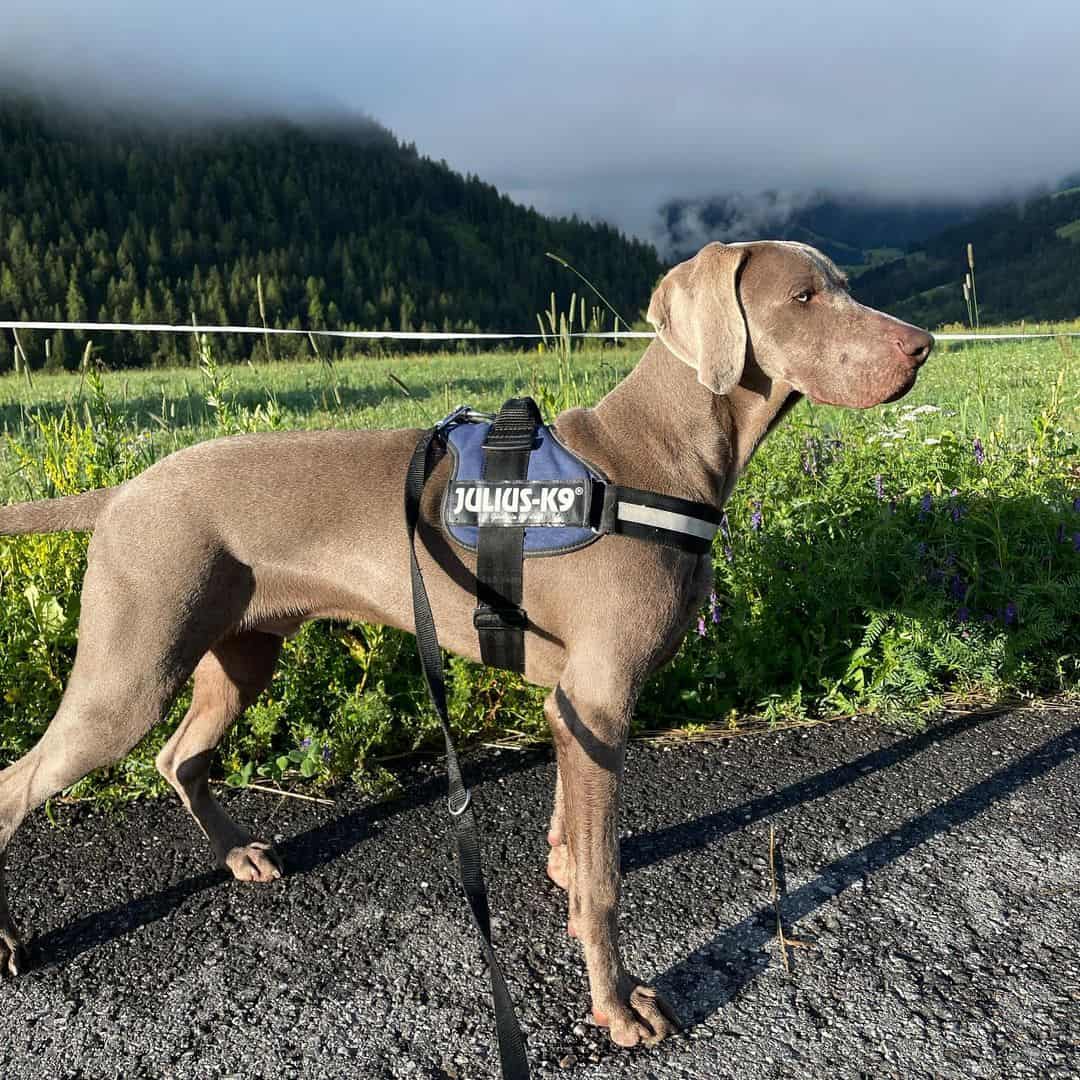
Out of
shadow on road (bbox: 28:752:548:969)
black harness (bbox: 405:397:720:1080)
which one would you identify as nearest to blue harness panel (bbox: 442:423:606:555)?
black harness (bbox: 405:397:720:1080)

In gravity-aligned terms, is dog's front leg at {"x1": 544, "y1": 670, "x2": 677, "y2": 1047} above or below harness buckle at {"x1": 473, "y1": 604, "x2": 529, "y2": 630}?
below

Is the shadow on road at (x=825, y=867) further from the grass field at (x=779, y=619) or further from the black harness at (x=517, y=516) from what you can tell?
the black harness at (x=517, y=516)

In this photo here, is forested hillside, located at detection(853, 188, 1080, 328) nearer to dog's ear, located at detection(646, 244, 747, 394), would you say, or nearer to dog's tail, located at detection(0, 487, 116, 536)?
dog's ear, located at detection(646, 244, 747, 394)

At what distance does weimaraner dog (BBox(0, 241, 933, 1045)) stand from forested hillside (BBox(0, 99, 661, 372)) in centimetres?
7919

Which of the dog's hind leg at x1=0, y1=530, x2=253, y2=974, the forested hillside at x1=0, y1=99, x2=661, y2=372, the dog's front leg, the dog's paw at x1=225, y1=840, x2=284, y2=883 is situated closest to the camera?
the dog's front leg

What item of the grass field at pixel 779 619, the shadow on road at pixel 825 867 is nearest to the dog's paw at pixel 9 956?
the grass field at pixel 779 619

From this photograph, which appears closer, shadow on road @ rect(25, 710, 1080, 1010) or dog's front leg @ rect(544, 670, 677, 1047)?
dog's front leg @ rect(544, 670, 677, 1047)

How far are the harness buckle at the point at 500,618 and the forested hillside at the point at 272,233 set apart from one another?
79.5m

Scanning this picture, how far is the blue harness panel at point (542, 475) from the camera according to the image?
7.91 feet

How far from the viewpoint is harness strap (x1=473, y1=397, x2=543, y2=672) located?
96.4 inches

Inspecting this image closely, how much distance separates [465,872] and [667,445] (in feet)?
4.04

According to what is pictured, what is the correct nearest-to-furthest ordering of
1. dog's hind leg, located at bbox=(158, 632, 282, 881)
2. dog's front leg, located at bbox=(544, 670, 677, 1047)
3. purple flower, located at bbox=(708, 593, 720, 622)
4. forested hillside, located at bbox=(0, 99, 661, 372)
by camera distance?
dog's front leg, located at bbox=(544, 670, 677, 1047) < dog's hind leg, located at bbox=(158, 632, 282, 881) < purple flower, located at bbox=(708, 593, 720, 622) < forested hillside, located at bbox=(0, 99, 661, 372)

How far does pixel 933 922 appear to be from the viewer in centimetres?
261

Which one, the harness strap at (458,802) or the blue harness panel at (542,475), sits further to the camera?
the blue harness panel at (542,475)
